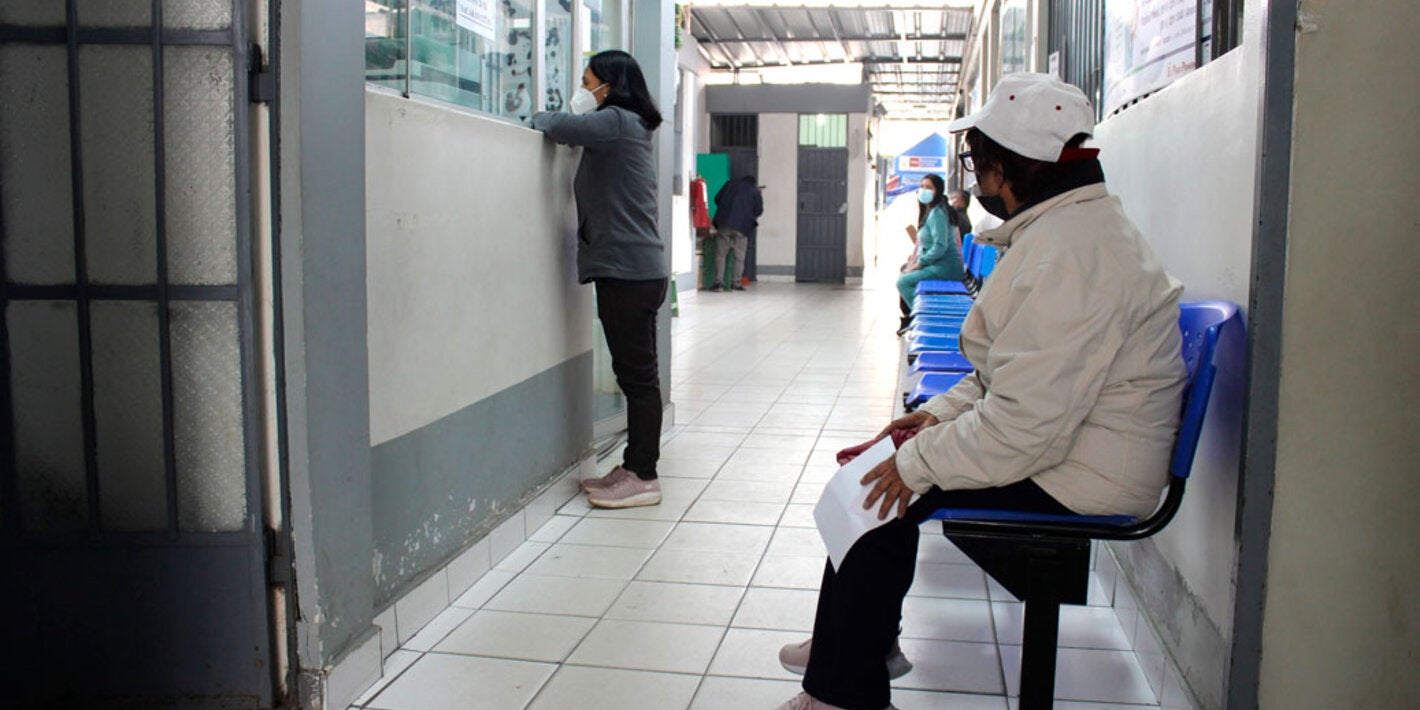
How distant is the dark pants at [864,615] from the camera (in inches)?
80.7

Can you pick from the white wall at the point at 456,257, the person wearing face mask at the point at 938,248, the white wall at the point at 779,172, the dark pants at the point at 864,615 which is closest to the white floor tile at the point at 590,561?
the white wall at the point at 456,257

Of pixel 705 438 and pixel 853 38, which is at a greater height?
pixel 853 38

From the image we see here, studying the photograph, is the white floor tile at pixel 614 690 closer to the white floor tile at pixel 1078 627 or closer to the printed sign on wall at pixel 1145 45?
the white floor tile at pixel 1078 627

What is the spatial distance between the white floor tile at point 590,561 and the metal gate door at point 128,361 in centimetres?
108

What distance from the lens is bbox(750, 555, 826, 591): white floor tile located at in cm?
319

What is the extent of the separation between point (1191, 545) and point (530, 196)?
7.24 feet

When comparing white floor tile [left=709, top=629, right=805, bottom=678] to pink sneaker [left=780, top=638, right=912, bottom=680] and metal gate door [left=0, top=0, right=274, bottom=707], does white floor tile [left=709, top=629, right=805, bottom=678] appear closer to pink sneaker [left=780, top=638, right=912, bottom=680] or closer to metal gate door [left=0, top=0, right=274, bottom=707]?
pink sneaker [left=780, top=638, right=912, bottom=680]

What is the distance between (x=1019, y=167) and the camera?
2.00 metres

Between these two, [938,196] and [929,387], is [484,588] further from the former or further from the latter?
[938,196]

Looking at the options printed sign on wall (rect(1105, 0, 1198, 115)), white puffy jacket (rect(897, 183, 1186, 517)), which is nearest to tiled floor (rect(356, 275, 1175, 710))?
white puffy jacket (rect(897, 183, 1186, 517))

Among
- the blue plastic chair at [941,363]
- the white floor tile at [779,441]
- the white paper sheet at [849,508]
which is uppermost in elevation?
the blue plastic chair at [941,363]

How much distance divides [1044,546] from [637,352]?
221 centimetres

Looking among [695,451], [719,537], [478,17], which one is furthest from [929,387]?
[695,451]

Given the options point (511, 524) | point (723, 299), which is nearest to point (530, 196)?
point (511, 524)
